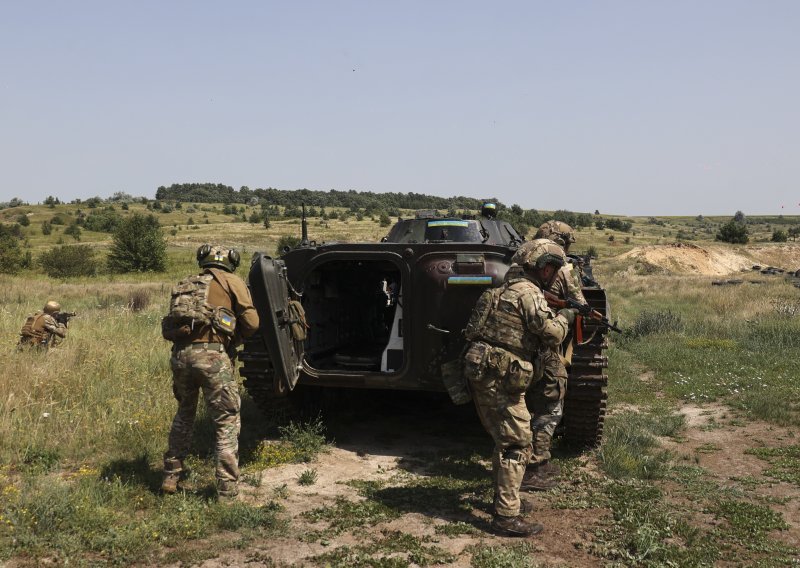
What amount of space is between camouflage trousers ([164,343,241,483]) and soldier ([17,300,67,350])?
4572 millimetres

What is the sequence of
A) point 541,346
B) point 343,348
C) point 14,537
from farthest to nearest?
point 343,348
point 541,346
point 14,537

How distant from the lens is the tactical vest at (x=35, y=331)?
861 cm

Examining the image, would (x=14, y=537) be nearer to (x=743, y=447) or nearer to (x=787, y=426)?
(x=743, y=447)

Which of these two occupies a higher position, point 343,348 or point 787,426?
point 343,348

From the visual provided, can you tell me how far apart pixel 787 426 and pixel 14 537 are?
23.8ft

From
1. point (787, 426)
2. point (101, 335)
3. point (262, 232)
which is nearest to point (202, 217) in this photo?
point (262, 232)

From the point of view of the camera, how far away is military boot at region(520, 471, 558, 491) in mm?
5145

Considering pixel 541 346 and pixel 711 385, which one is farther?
pixel 711 385

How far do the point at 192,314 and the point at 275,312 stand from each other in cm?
93

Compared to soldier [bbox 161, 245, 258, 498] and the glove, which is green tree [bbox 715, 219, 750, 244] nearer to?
the glove

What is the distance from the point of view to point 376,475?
557cm

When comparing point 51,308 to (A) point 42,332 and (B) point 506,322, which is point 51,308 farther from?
(B) point 506,322

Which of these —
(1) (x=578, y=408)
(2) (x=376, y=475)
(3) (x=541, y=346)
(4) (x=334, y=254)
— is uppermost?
(4) (x=334, y=254)

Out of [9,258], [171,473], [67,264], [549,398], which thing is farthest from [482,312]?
[9,258]
